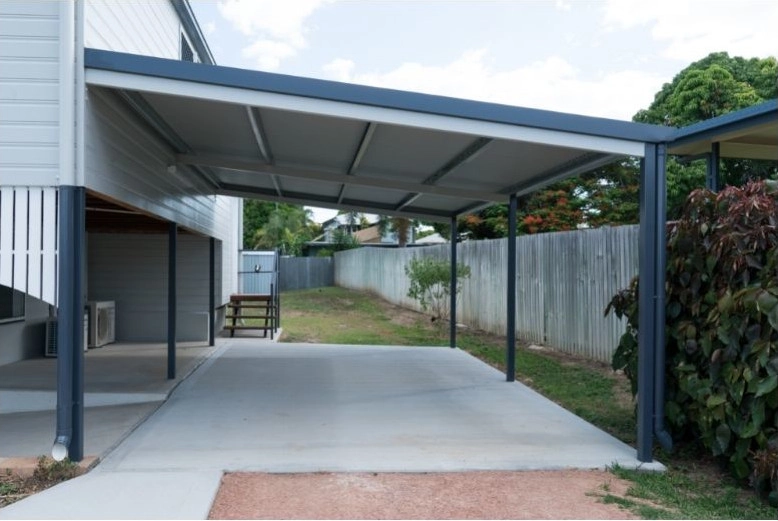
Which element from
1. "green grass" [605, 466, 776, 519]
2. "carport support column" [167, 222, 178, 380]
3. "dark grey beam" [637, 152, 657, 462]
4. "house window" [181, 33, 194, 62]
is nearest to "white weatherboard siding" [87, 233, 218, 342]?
"house window" [181, 33, 194, 62]

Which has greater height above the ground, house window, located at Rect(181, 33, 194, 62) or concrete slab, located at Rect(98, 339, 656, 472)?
house window, located at Rect(181, 33, 194, 62)

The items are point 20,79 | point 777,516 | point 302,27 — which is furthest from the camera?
point 302,27

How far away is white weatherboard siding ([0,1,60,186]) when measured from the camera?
5.20 metres

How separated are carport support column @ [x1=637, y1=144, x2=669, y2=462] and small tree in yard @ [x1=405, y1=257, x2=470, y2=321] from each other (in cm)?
1058

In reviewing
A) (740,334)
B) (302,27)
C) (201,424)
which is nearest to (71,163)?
(201,424)

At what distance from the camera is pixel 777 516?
4.47 m

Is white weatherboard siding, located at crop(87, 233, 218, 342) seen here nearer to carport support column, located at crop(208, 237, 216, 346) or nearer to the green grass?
carport support column, located at crop(208, 237, 216, 346)

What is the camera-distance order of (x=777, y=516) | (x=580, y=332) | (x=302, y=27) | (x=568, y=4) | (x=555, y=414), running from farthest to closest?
1. (x=302, y=27)
2. (x=580, y=332)
3. (x=568, y=4)
4. (x=555, y=414)
5. (x=777, y=516)

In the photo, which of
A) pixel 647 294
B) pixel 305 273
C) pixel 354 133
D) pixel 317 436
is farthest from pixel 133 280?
pixel 305 273

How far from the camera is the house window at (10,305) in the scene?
30.2ft

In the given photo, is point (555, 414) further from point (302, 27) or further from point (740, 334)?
point (302, 27)

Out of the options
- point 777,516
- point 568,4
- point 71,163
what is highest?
point 568,4

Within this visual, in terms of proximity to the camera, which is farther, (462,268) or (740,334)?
(462,268)

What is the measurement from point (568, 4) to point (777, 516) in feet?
24.8
